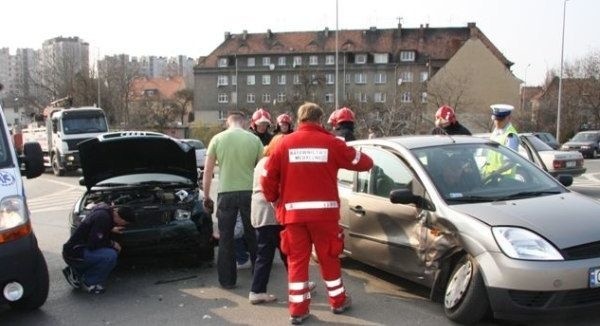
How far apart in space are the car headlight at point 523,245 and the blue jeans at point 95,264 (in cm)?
386

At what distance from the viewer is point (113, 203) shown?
732 centimetres

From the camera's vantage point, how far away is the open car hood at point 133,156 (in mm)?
7516

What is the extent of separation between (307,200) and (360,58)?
73.6 metres

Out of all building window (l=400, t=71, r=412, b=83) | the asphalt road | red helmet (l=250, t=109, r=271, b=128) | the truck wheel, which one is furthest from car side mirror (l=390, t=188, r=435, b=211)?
building window (l=400, t=71, r=412, b=83)

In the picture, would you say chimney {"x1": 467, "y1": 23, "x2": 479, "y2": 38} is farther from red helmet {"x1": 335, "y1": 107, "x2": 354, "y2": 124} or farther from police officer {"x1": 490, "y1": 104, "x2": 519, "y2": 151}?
police officer {"x1": 490, "y1": 104, "x2": 519, "y2": 151}

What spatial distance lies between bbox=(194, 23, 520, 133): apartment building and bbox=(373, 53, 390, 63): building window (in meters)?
0.07

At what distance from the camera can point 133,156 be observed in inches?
309

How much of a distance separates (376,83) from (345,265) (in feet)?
232

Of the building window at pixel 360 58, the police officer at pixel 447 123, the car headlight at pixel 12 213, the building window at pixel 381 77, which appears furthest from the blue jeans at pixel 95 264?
the building window at pixel 360 58

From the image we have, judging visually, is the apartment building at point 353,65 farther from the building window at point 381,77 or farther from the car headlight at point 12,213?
the car headlight at point 12,213

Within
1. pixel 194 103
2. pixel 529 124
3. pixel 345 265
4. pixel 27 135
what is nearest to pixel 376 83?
pixel 194 103

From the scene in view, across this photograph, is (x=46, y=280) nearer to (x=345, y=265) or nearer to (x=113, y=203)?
(x=113, y=203)

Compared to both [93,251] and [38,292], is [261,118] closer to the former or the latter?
[93,251]

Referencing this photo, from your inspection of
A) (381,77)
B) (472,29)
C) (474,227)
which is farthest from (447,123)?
(472,29)
